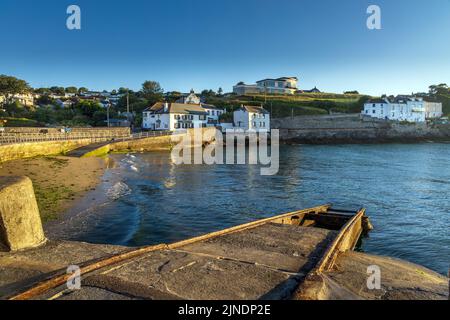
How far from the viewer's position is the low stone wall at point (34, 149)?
105 ft

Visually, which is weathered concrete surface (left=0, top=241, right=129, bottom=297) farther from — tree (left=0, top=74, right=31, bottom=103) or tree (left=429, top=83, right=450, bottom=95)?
tree (left=429, top=83, right=450, bottom=95)

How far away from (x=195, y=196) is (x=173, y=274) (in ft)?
58.4

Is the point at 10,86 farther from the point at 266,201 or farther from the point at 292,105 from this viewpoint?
the point at 266,201

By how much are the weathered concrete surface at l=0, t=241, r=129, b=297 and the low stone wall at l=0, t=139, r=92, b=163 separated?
27.1 m

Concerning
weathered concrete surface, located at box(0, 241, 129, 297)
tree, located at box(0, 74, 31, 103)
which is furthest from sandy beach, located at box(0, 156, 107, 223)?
tree, located at box(0, 74, 31, 103)

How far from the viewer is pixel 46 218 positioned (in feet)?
53.1

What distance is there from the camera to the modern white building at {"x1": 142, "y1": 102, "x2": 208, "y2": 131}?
78450 mm

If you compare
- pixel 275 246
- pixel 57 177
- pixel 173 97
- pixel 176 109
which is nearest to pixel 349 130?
pixel 176 109

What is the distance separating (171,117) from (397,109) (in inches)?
2845

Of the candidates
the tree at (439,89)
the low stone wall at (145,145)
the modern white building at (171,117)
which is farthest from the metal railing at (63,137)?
the tree at (439,89)

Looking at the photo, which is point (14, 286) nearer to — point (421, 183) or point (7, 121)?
point (421, 183)
